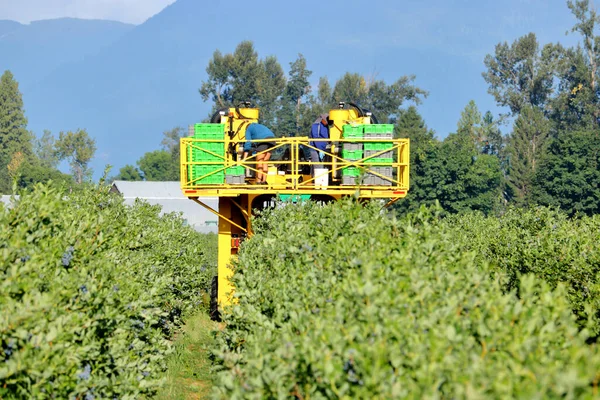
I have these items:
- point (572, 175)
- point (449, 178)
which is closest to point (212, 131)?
point (572, 175)

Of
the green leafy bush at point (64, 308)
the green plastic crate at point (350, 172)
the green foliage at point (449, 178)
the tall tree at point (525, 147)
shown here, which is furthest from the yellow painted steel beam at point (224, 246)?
the tall tree at point (525, 147)

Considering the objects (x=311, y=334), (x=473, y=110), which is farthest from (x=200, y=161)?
(x=473, y=110)

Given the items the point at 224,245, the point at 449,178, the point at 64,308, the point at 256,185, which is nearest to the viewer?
the point at 64,308

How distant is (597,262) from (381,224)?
18.4 ft

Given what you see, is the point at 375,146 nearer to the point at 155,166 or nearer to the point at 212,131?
the point at 212,131

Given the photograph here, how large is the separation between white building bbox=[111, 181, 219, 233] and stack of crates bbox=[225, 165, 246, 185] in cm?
7390

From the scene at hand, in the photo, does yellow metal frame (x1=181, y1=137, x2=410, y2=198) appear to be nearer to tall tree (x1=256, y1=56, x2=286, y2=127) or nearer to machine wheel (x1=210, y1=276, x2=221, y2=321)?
machine wheel (x1=210, y1=276, x2=221, y2=321)

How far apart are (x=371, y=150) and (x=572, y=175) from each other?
55005mm

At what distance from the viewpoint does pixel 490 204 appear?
7544 cm

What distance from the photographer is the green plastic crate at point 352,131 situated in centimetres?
1661

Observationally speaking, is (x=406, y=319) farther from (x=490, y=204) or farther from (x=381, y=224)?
(x=490, y=204)

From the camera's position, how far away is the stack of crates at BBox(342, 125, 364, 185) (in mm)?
16553

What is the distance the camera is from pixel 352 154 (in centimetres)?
1667

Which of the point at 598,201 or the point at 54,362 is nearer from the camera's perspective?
the point at 54,362
